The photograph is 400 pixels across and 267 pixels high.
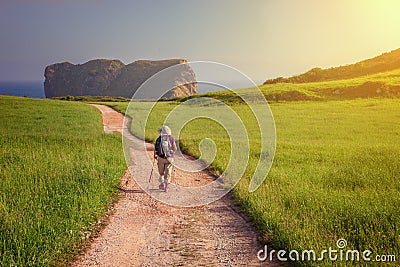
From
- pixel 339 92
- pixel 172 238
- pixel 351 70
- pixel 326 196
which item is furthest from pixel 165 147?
pixel 351 70

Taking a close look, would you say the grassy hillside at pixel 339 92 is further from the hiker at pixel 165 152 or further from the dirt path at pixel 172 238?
the dirt path at pixel 172 238

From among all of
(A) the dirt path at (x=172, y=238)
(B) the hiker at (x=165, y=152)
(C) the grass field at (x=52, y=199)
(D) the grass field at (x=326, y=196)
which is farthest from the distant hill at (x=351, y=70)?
(A) the dirt path at (x=172, y=238)

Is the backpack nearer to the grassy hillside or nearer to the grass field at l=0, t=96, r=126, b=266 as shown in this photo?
the grass field at l=0, t=96, r=126, b=266

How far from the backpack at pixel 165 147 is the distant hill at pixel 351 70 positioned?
7803 cm

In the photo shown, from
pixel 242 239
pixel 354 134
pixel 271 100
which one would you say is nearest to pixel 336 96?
pixel 271 100

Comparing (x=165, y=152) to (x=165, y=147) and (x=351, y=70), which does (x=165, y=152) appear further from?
(x=351, y=70)

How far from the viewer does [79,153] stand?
47.4 ft

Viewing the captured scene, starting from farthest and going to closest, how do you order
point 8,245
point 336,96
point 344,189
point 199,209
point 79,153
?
1. point 336,96
2. point 79,153
3. point 344,189
4. point 199,209
5. point 8,245

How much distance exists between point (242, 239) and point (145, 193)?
4108 millimetres

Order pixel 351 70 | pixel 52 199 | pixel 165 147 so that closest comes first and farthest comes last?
pixel 52 199 → pixel 165 147 → pixel 351 70

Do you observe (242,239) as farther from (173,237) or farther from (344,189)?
(344,189)

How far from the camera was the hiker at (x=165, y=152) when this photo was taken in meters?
10.1

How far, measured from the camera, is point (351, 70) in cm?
9012

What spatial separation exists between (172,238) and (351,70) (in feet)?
310
